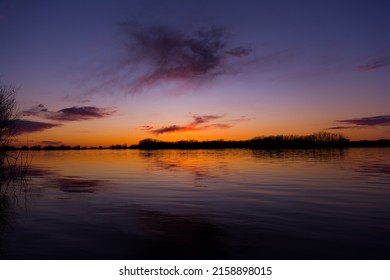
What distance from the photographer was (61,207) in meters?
15.8

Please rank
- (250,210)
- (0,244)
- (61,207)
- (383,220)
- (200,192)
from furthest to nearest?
(200,192) < (61,207) < (250,210) < (383,220) < (0,244)

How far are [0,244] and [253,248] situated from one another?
23.8ft

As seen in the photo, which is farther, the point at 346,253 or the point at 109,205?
the point at 109,205

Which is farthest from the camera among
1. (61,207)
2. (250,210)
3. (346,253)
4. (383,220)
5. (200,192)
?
(200,192)

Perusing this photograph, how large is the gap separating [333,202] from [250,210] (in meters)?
4.67

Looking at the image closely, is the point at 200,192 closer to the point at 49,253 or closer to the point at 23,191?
the point at 23,191

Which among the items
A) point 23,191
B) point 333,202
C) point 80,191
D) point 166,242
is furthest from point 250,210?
point 23,191

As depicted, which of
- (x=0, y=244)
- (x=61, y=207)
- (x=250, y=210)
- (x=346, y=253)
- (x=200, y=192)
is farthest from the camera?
(x=200, y=192)

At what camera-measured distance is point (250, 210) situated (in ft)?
48.4
